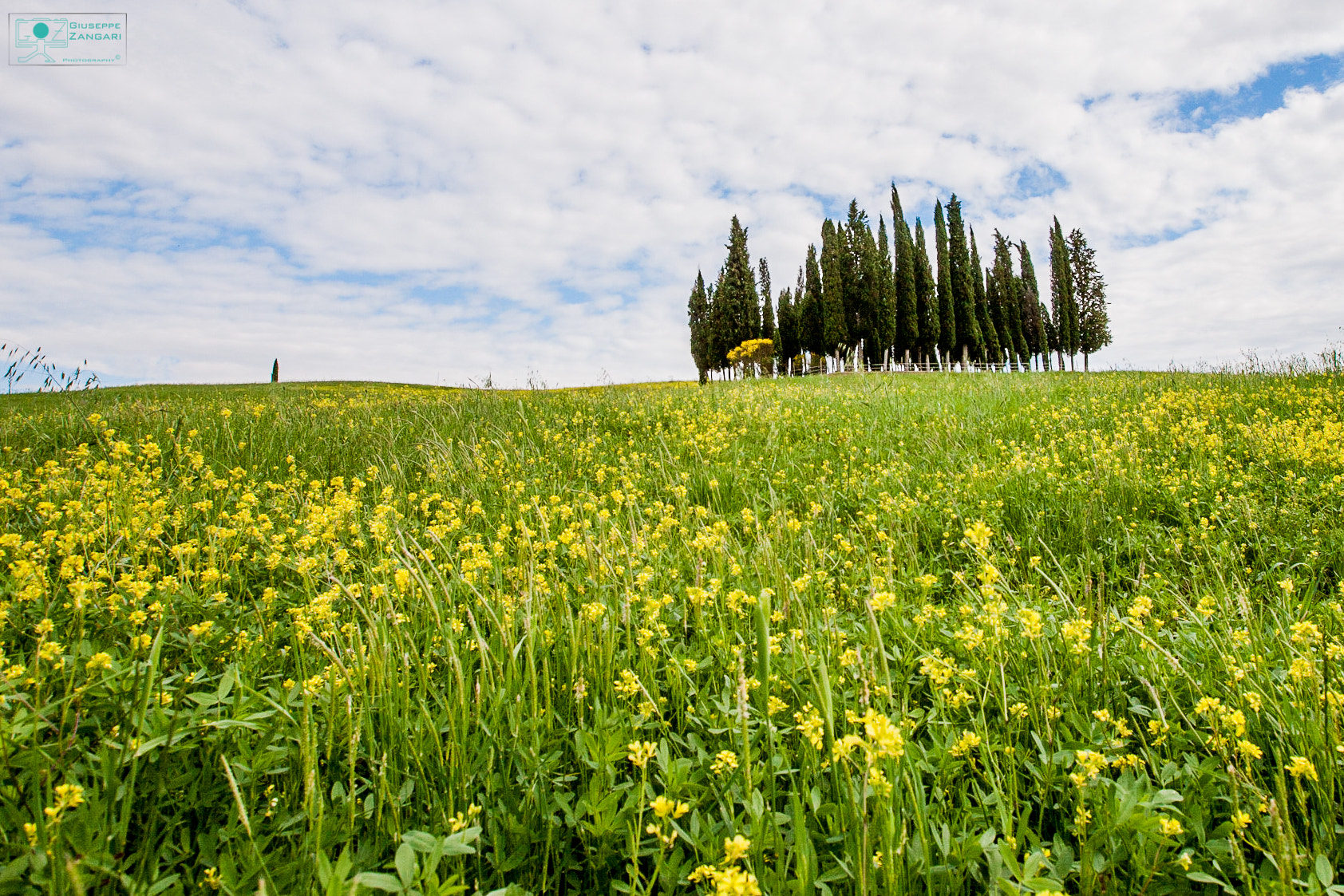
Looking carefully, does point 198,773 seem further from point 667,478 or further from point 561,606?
point 667,478

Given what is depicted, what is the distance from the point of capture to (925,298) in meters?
39.7

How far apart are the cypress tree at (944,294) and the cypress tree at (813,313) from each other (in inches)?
309

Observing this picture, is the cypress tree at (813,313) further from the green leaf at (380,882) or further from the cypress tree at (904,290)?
the green leaf at (380,882)

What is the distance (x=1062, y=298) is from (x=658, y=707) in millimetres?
55004

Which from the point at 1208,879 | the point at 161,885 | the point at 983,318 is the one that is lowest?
the point at 1208,879

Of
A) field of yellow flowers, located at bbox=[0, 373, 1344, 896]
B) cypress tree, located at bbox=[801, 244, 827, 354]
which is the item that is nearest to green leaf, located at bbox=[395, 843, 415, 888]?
field of yellow flowers, located at bbox=[0, 373, 1344, 896]

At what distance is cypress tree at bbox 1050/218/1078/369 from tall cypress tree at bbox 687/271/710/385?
1078 inches

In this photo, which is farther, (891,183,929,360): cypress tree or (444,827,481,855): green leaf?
(891,183,929,360): cypress tree

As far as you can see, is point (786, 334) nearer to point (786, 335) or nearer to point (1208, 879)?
point (786, 335)

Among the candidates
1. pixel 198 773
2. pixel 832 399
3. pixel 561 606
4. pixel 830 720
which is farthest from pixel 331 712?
pixel 832 399

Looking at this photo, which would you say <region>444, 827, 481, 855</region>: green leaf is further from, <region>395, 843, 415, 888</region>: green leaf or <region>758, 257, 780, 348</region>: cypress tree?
<region>758, 257, 780, 348</region>: cypress tree

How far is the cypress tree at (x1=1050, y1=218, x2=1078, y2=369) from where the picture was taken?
151ft

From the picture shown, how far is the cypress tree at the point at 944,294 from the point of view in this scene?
40.1 metres

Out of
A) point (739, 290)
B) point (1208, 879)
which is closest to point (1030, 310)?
point (739, 290)
